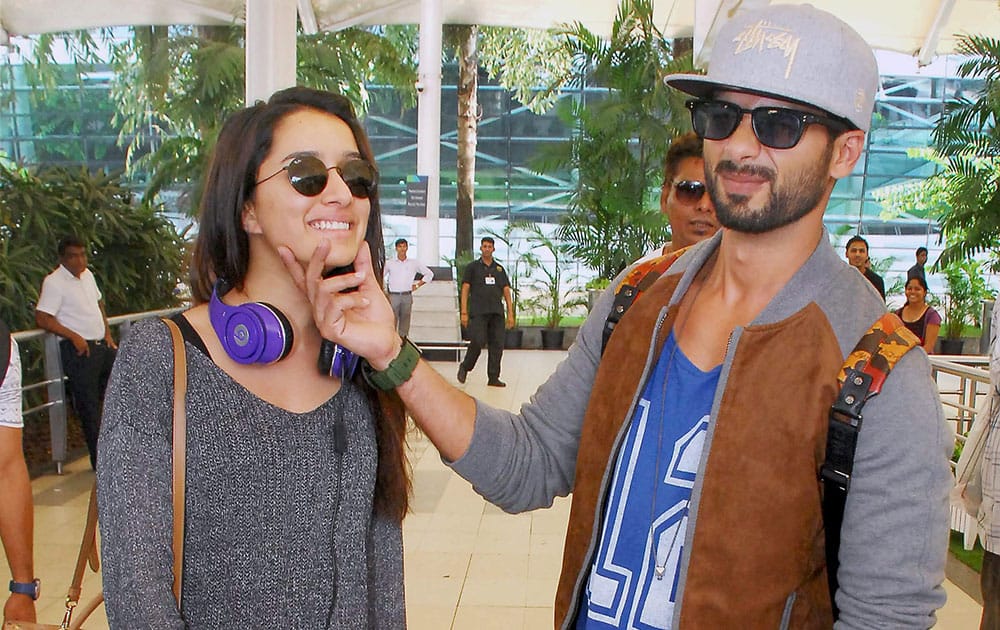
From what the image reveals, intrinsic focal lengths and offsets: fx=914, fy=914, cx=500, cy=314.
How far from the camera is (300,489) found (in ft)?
5.09

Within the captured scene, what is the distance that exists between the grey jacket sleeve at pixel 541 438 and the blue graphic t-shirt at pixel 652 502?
220mm

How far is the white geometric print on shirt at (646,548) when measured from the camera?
4.95 ft

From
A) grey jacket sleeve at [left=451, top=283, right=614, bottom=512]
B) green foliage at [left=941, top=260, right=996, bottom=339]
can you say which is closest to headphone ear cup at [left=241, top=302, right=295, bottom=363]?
grey jacket sleeve at [left=451, top=283, right=614, bottom=512]

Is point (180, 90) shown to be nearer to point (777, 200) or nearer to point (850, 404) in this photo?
point (777, 200)

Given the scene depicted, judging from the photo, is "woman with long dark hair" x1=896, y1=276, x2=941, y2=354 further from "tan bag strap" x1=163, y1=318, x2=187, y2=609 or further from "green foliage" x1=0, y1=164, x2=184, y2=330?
"tan bag strap" x1=163, y1=318, x2=187, y2=609

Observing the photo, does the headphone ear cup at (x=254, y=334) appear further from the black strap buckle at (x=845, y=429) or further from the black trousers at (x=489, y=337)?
the black trousers at (x=489, y=337)

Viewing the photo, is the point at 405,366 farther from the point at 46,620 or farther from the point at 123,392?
the point at 46,620

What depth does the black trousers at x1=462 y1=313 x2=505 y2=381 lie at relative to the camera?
11.0 m

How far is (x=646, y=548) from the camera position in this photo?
1542 mm

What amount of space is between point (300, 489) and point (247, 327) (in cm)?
29

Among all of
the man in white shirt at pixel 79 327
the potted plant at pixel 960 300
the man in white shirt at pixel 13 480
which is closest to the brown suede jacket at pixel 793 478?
the man in white shirt at pixel 13 480

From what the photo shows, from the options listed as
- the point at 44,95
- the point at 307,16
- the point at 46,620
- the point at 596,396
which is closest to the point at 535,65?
the point at 307,16

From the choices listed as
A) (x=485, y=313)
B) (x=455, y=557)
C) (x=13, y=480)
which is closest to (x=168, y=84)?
(x=485, y=313)

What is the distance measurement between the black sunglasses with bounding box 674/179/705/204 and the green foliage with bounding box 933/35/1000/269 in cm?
736
